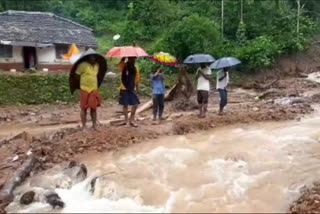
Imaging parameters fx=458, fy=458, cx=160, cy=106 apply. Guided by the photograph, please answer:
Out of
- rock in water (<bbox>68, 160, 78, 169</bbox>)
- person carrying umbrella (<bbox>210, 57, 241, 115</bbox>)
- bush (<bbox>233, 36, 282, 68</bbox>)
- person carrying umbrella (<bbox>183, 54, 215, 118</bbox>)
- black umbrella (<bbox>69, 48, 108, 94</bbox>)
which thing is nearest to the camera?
rock in water (<bbox>68, 160, 78, 169</bbox>)

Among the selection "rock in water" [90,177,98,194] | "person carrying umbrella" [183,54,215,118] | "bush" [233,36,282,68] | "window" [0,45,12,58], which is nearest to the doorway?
"window" [0,45,12,58]

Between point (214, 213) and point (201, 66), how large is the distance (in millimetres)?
5511

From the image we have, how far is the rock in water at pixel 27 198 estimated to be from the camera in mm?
6656

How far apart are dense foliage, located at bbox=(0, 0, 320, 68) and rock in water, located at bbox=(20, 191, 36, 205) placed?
14.7m

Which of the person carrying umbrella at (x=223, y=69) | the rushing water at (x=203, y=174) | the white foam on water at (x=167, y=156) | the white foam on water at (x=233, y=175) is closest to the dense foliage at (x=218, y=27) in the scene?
the person carrying umbrella at (x=223, y=69)

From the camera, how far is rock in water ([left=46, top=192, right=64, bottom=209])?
659 cm

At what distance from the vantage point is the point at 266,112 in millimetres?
12727

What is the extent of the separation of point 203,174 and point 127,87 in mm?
3082

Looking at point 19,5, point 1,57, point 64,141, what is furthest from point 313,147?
point 19,5

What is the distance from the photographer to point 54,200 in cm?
663

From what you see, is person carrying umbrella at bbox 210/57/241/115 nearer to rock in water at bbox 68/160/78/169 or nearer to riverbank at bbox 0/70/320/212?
riverbank at bbox 0/70/320/212

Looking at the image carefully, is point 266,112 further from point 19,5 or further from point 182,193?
point 19,5

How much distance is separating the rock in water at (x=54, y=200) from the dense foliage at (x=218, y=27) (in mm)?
14668

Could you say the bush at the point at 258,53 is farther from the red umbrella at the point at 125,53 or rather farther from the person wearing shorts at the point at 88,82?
the person wearing shorts at the point at 88,82
